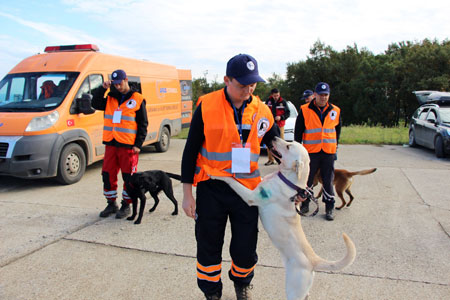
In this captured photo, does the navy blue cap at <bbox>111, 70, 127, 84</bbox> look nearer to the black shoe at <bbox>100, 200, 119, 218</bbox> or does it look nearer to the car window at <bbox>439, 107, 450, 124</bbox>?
the black shoe at <bbox>100, 200, 119, 218</bbox>

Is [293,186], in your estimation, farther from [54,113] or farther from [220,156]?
[54,113]

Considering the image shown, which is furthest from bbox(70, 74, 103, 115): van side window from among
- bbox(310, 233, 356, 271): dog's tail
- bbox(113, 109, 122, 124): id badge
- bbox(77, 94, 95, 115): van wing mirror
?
bbox(310, 233, 356, 271): dog's tail

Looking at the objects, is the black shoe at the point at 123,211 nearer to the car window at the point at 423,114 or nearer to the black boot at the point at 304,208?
the black boot at the point at 304,208

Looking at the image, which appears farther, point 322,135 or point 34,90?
point 34,90

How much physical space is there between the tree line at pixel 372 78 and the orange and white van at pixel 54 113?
19.1 metres

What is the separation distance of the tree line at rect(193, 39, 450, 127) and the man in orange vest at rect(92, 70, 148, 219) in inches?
858

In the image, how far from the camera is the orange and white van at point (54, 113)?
601cm

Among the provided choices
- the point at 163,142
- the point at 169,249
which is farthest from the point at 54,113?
the point at 163,142

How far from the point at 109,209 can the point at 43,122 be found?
8.07 ft

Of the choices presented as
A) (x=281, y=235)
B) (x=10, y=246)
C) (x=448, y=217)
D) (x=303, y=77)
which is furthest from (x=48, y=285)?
(x=303, y=77)

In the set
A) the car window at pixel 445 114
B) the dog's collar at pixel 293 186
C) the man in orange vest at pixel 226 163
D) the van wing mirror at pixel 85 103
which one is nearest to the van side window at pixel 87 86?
the van wing mirror at pixel 85 103

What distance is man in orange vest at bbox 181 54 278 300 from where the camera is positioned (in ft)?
7.48

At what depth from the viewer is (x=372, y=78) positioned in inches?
1398

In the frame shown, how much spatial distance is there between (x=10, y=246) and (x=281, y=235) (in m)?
3.40
